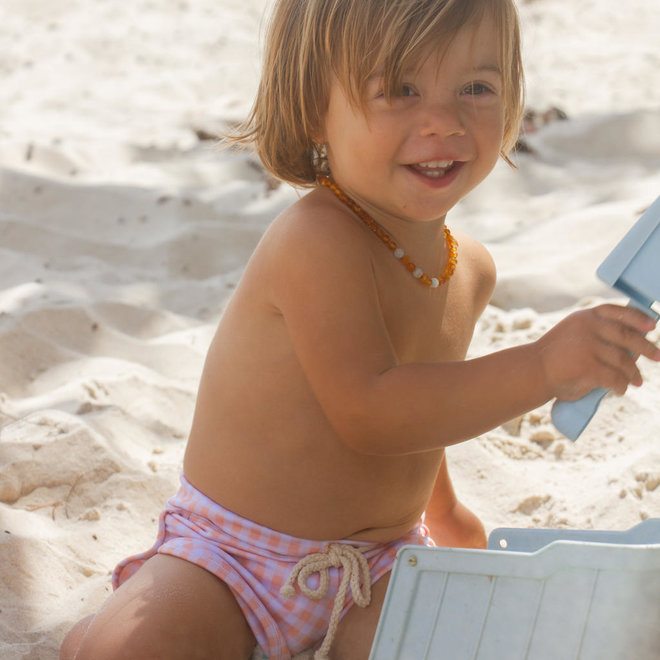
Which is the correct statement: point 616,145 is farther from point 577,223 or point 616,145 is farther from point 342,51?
point 342,51

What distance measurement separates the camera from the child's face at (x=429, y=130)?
4.22 ft

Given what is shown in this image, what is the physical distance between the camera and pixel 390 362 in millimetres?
1275

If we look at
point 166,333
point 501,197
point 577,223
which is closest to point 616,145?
point 501,197

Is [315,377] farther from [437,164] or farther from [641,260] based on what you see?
[641,260]

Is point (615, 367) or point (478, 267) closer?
point (615, 367)

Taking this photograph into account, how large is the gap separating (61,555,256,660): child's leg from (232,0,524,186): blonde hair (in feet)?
2.01

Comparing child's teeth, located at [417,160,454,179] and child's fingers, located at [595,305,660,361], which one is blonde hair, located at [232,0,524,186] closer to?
child's teeth, located at [417,160,454,179]

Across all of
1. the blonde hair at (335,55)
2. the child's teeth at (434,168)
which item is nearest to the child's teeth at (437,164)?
the child's teeth at (434,168)

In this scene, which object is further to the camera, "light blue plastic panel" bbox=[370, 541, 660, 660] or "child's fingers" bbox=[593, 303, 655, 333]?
"child's fingers" bbox=[593, 303, 655, 333]

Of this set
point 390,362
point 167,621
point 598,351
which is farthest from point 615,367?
point 167,621

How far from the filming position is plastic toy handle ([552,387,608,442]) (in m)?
1.17

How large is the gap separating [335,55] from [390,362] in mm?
408

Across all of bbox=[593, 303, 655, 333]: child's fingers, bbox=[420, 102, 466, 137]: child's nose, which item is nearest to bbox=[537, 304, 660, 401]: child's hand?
bbox=[593, 303, 655, 333]: child's fingers

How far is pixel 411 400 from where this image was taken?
124cm
